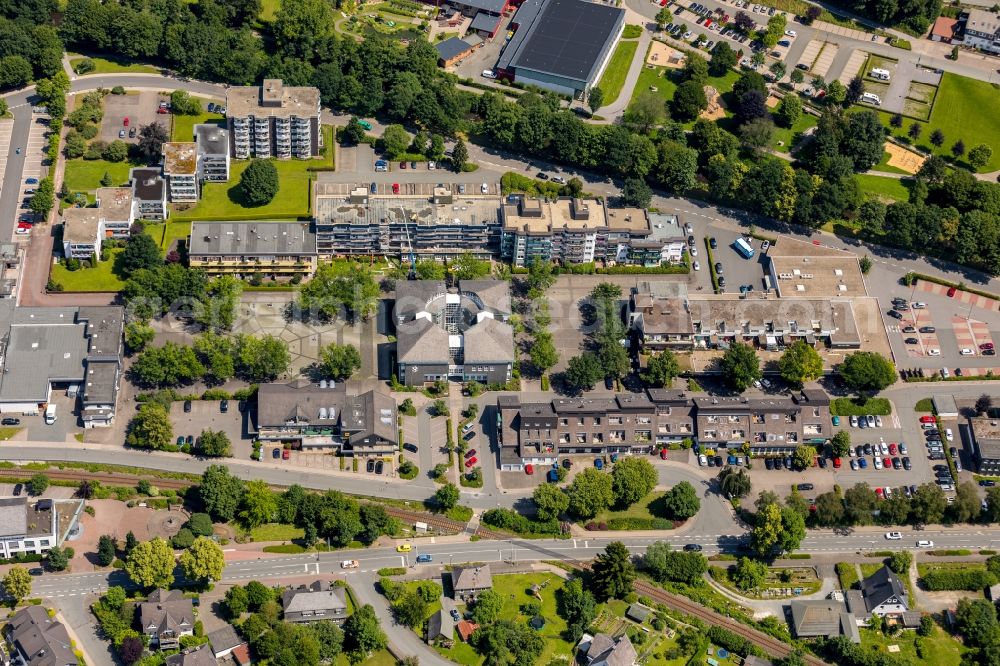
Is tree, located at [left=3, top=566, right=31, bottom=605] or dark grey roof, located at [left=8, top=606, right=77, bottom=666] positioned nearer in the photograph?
dark grey roof, located at [left=8, top=606, right=77, bottom=666]

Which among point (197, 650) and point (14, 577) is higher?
point (14, 577)

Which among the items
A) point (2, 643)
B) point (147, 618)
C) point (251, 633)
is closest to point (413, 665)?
point (251, 633)

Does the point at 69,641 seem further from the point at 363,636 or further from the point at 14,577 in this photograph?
the point at 363,636

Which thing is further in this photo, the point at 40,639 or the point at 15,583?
the point at 15,583

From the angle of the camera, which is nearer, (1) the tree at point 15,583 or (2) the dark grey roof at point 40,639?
(2) the dark grey roof at point 40,639

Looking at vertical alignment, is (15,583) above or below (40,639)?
above

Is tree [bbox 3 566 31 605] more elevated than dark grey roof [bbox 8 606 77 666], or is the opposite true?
tree [bbox 3 566 31 605]

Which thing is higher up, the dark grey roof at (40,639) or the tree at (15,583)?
the tree at (15,583)
